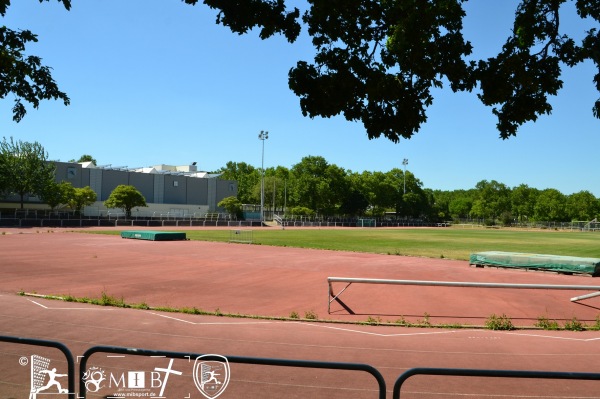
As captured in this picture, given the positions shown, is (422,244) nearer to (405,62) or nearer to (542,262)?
(542,262)

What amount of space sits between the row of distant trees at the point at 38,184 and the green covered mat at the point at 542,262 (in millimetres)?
65009

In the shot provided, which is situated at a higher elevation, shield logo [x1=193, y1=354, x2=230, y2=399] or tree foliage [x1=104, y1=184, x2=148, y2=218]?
tree foliage [x1=104, y1=184, x2=148, y2=218]

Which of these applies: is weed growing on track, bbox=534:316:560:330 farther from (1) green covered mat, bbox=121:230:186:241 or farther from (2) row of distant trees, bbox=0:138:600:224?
(2) row of distant trees, bbox=0:138:600:224

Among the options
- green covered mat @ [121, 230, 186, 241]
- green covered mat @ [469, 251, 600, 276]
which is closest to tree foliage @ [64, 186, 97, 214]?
green covered mat @ [121, 230, 186, 241]

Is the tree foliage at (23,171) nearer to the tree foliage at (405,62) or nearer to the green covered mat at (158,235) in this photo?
the green covered mat at (158,235)

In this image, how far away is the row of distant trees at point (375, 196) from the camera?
122 metres

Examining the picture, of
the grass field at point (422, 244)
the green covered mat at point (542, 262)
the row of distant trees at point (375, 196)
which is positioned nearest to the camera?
the green covered mat at point (542, 262)

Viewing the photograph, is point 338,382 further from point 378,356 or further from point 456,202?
point 456,202

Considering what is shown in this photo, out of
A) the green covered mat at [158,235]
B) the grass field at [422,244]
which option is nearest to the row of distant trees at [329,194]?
the grass field at [422,244]

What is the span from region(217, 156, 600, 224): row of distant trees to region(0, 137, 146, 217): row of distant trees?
4728 centimetres

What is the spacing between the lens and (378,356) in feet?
30.2

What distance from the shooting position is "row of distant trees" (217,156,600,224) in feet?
400

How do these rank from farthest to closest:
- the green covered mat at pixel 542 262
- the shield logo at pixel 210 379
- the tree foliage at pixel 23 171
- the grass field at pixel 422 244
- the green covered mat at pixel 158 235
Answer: the tree foliage at pixel 23 171 < the green covered mat at pixel 158 235 < the grass field at pixel 422 244 < the green covered mat at pixel 542 262 < the shield logo at pixel 210 379

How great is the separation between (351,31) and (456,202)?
618 feet
